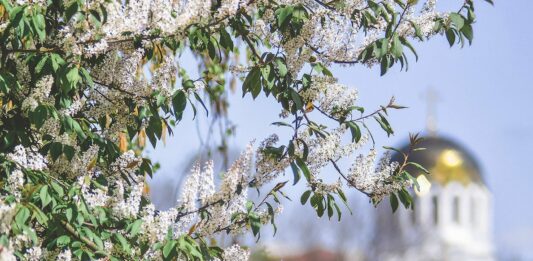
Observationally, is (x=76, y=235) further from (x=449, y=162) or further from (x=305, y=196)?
(x=449, y=162)

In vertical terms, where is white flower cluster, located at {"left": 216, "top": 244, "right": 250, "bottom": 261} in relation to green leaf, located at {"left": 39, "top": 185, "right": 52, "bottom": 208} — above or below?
above

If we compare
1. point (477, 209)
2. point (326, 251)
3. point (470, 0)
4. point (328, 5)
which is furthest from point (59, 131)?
point (477, 209)

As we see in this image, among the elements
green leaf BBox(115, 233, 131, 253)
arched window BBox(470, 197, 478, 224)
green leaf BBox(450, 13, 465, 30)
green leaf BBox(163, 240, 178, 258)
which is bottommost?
green leaf BBox(163, 240, 178, 258)

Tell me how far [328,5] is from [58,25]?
1.03m

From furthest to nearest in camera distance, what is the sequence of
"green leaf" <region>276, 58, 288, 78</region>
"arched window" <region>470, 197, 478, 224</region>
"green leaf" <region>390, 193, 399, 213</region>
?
1. "arched window" <region>470, 197, 478, 224</region>
2. "green leaf" <region>390, 193, 399, 213</region>
3. "green leaf" <region>276, 58, 288, 78</region>

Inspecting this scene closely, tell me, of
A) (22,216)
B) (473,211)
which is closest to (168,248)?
(22,216)

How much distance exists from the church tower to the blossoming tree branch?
→ 45.5 m

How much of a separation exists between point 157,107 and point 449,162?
55.0m

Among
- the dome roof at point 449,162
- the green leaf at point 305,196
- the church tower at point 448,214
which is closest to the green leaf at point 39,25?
the green leaf at point 305,196

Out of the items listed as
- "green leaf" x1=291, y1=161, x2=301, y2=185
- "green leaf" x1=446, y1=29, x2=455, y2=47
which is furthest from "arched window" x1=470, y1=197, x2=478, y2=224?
"green leaf" x1=291, y1=161, x2=301, y2=185

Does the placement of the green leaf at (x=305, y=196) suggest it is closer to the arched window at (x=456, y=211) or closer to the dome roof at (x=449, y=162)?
the dome roof at (x=449, y=162)

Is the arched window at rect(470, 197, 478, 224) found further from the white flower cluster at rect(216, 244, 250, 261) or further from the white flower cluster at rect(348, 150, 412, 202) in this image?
the white flower cluster at rect(216, 244, 250, 261)

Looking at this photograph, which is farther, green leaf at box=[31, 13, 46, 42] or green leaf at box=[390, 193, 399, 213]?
green leaf at box=[390, 193, 399, 213]

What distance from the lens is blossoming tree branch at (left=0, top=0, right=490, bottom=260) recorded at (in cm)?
464
